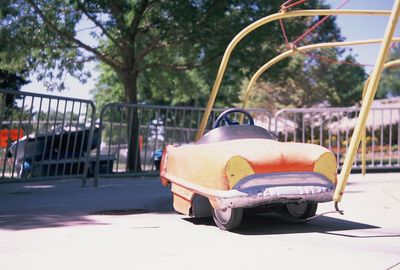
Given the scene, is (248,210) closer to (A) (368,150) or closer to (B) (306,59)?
(A) (368,150)

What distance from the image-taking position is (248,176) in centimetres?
490

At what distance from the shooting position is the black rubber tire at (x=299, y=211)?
18.6ft

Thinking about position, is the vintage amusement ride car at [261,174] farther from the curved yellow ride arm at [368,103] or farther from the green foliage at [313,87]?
the green foliage at [313,87]

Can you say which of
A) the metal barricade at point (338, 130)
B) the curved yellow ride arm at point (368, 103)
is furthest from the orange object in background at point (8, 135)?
the metal barricade at point (338, 130)

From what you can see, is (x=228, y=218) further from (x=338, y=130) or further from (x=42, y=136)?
(x=338, y=130)

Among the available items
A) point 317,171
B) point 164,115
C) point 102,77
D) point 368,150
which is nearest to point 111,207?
point 317,171

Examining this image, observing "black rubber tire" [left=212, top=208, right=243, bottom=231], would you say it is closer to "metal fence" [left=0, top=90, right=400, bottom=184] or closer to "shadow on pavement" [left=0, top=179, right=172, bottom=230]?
"shadow on pavement" [left=0, top=179, right=172, bottom=230]

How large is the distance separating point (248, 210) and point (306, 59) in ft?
97.3

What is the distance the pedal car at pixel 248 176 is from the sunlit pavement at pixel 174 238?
236mm

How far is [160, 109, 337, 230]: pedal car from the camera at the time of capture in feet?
16.0

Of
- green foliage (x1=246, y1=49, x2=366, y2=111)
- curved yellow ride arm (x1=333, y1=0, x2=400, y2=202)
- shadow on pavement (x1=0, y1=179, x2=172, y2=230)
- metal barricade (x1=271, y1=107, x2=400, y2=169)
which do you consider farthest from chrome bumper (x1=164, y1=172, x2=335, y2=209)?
green foliage (x1=246, y1=49, x2=366, y2=111)

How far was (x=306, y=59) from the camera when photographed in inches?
1346

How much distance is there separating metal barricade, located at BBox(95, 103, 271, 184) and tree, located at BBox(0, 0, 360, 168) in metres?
4.99

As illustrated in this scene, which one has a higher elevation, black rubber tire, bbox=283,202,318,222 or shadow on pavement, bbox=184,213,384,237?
black rubber tire, bbox=283,202,318,222
